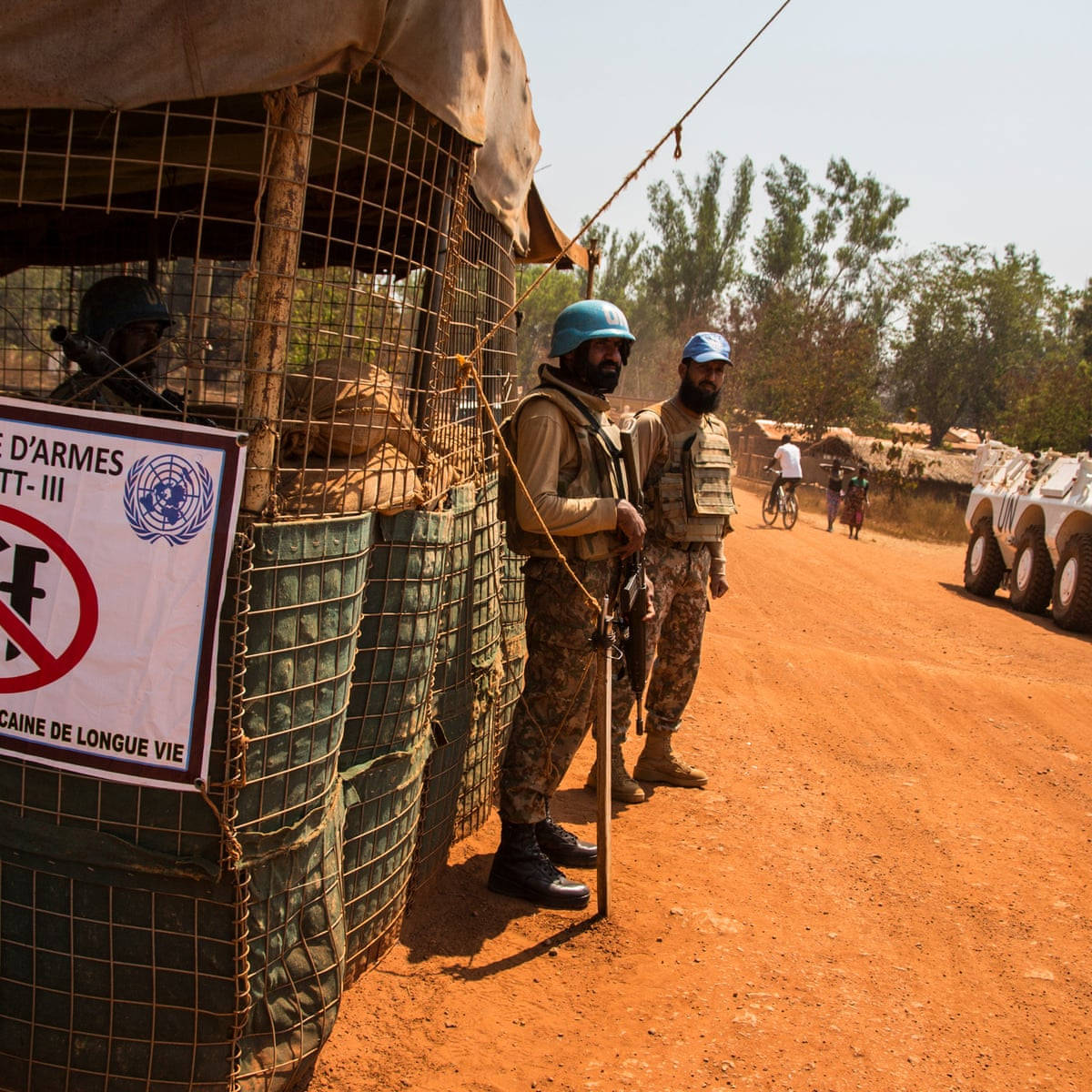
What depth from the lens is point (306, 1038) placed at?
270 cm

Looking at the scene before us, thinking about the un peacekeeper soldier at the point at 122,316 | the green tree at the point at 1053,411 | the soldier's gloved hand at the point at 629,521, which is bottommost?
the soldier's gloved hand at the point at 629,521

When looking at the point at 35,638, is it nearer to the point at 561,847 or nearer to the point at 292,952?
the point at 292,952

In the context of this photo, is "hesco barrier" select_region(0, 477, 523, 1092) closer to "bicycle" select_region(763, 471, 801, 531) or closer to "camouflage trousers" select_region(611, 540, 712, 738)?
"camouflage trousers" select_region(611, 540, 712, 738)

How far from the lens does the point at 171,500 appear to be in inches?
93.4

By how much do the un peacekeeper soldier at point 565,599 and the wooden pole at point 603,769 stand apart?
6 cm

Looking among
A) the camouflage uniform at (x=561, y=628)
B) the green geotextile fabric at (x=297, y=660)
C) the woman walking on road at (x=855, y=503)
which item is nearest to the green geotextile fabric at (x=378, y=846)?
the green geotextile fabric at (x=297, y=660)

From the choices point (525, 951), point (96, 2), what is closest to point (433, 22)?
point (96, 2)

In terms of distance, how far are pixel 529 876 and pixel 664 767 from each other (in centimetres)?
158

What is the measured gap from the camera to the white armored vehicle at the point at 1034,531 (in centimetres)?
Result: 1253

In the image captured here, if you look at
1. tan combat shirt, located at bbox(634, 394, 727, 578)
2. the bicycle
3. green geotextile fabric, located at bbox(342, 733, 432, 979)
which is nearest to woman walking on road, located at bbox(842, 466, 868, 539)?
the bicycle

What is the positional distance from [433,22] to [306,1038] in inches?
99.0

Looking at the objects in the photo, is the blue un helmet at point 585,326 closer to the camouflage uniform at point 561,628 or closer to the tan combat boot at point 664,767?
the camouflage uniform at point 561,628

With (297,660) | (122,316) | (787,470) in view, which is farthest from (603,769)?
(787,470)

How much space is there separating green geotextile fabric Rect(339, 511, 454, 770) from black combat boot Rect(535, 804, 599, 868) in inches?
43.7
